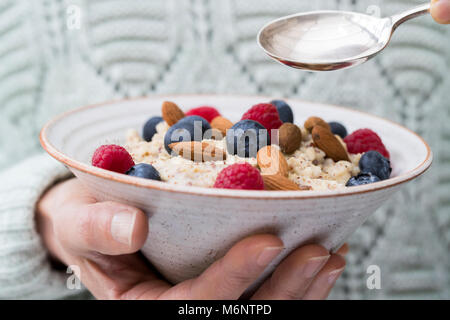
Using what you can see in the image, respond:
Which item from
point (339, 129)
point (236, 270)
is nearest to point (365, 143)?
point (339, 129)

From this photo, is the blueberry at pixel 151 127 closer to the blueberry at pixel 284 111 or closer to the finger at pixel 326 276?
the blueberry at pixel 284 111

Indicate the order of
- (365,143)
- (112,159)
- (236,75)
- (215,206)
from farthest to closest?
(236,75), (365,143), (112,159), (215,206)

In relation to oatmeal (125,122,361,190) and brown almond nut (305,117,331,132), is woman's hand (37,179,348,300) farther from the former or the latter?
brown almond nut (305,117,331,132)

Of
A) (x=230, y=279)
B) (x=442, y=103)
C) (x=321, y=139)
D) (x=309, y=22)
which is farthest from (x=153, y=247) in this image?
(x=442, y=103)

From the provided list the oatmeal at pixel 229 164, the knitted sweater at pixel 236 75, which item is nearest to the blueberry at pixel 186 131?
the oatmeal at pixel 229 164

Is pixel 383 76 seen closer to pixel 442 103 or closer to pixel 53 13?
pixel 442 103

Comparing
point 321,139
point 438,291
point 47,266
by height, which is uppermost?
point 321,139

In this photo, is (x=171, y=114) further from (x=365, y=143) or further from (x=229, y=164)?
(x=365, y=143)

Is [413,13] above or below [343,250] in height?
above
